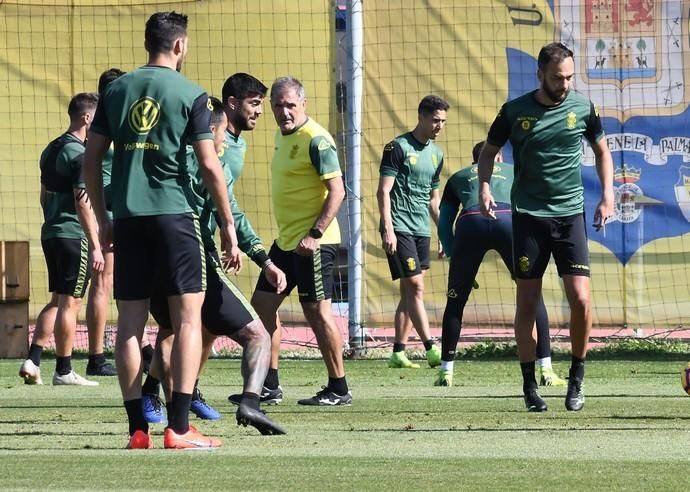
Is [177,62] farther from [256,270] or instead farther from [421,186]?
[256,270]

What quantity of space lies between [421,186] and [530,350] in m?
4.33

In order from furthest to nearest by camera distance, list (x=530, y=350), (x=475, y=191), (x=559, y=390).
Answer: (x=475, y=191) → (x=559, y=390) → (x=530, y=350)

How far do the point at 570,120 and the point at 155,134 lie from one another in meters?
3.07

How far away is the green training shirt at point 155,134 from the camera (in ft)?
22.9

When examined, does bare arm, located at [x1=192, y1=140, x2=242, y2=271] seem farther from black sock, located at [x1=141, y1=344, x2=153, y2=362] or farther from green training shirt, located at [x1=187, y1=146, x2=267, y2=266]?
black sock, located at [x1=141, y1=344, x2=153, y2=362]

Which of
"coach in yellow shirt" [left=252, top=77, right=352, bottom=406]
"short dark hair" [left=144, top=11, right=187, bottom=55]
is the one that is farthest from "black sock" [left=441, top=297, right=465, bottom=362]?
"short dark hair" [left=144, top=11, right=187, bottom=55]

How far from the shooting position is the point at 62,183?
38.9ft

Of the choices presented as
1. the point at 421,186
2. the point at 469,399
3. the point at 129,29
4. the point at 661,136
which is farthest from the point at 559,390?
the point at 129,29

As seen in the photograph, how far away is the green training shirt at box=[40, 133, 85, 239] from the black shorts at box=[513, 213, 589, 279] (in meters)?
3.63

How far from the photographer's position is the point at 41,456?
671 cm

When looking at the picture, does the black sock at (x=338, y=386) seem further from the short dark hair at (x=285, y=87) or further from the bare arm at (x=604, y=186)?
the bare arm at (x=604, y=186)

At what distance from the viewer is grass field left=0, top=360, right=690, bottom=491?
5848mm

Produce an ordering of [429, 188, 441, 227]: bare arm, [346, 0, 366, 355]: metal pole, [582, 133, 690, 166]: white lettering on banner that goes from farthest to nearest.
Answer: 1. [346, 0, 366, 355]: metal pole
2. [582, 133, 690, 166]: white lettering on banner
3. [429, 188, 441, 227]: bare arm

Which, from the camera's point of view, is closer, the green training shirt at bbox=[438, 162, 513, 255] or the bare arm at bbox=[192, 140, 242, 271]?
the bare arm at bbox=[192, 140, 242, 271]
